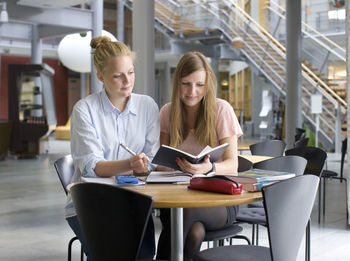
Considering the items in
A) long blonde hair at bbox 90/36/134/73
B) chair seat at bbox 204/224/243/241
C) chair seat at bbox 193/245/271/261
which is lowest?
chair seat at bbox 193/245/271/261

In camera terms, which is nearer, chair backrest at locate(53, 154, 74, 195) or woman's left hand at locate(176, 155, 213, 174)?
woman's left hand at locate(176, 155, 213, 174)

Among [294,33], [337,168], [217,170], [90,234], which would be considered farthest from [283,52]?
[90,234]

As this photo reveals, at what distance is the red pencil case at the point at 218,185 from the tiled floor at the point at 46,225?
6.94 feet

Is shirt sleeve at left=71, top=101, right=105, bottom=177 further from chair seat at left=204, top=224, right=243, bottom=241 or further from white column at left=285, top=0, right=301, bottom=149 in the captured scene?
white column at left=285, top=0, right=301, bottom=149

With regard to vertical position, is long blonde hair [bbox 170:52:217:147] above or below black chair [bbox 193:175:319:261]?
above

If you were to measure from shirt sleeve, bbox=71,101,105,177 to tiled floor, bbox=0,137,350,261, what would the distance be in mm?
1744

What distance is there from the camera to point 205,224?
2719 millimetres

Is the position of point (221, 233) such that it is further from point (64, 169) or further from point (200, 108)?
point (64, 169)

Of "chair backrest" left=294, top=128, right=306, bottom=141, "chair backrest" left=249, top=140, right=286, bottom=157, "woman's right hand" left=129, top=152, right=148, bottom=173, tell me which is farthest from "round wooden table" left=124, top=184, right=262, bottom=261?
"chair backrest" left=294, top=128, right=306, bottom=141

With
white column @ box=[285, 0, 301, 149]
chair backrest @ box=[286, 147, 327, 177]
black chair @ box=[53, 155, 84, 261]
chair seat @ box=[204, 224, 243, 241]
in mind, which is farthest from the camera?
white column @ box=[285, 0, 301, 149]

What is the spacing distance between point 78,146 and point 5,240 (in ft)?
8.08

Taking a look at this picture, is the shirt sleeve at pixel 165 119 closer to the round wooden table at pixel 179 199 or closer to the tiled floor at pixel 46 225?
the round wooden table at pixel 179 199

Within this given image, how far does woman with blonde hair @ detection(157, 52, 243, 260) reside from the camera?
2.82 m

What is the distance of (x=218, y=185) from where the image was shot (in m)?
2.29
